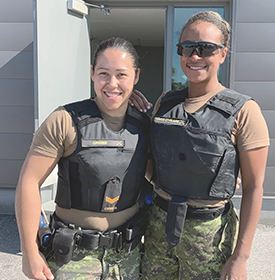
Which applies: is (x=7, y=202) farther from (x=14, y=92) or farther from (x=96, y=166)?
(x=96, y=166)

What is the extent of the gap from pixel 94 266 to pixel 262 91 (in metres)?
3.35

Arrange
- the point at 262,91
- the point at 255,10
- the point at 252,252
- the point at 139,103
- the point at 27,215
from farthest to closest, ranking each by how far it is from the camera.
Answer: the point at 262,91
the point at 255,10
the point at 252,252
the point at 139,103
the point at 27,215

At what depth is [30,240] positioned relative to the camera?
1361mm

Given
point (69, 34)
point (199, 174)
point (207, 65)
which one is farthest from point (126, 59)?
point (69, 34)

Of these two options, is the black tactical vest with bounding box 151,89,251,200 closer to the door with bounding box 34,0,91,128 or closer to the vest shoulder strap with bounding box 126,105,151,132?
the vest shoulder strap with bounding box 126,105,151,132

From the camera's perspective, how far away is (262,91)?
3963 mm

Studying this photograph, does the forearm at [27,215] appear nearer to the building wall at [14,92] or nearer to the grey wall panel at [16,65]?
the building wall at [14,92]

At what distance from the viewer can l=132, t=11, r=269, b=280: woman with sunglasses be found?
1.43 meters

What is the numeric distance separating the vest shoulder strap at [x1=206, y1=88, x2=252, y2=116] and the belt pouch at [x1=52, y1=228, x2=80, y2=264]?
0.92 m

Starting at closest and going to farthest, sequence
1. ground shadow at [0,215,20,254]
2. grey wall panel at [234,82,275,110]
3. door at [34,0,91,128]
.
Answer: door at [34,0,91,128] < ground shadow at [0,215,20,254] < grey wall panel at [234,82,275,110]

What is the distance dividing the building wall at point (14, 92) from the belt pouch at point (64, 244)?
123 inches

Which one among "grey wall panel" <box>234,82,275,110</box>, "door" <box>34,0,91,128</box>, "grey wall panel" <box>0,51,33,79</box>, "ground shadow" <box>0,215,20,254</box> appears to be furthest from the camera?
"grey wall panel" <box>0,51,33,79</box>

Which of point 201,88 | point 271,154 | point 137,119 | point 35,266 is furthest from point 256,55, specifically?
point 35,266

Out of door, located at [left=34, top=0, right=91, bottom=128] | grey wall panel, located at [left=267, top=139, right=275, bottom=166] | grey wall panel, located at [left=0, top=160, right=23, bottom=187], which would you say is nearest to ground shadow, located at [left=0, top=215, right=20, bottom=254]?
grey wall panel, located at [left=0, top=160, right=23, bottom=187]
